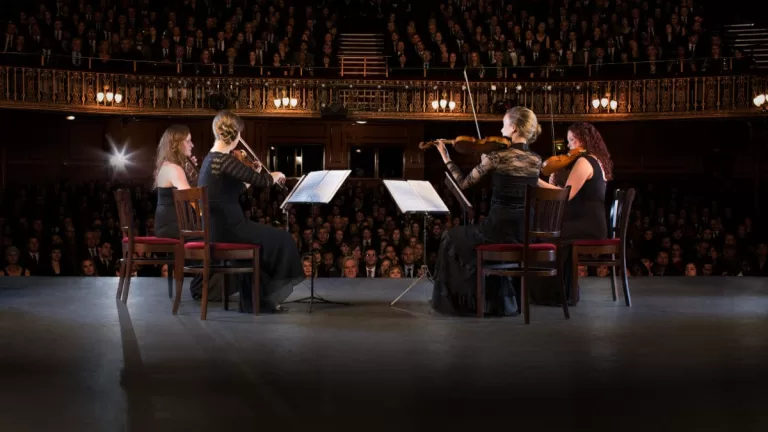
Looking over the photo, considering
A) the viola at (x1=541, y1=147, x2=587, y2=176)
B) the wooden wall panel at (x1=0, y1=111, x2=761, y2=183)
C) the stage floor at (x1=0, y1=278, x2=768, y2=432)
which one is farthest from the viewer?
the wooden wall panel at (x1=0, y1=111, x2=761, y2=183)

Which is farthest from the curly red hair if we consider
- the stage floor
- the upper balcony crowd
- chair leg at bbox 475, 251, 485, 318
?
the upper balcony crowd

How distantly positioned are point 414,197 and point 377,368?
2.11 meters

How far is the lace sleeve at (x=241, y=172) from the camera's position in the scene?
217 inches

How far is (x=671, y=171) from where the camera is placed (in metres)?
17.3

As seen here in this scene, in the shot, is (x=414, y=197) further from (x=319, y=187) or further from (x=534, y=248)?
(x=534, y=248)

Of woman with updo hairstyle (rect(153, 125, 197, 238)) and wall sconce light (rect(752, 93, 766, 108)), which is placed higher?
wall sconce light (rect(752, 93, 766, 108))

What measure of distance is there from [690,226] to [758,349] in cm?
857

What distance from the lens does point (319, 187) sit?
5.60 m

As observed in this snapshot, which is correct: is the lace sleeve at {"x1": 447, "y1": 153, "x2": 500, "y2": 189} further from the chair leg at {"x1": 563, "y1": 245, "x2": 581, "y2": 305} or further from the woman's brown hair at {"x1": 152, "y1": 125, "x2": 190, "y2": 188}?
the woman's brown hair at {"x1": 152, "y1": 125, "x2": 190, "y2": 188}

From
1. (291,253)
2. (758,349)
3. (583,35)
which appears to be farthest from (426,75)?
(758,349)

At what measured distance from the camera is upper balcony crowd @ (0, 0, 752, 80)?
1545cm

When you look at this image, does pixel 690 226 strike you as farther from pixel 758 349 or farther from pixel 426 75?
pixel 758 349

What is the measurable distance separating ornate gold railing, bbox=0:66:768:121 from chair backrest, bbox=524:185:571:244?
10.3m

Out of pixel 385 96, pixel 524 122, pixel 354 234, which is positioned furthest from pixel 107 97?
pixel 524 122
